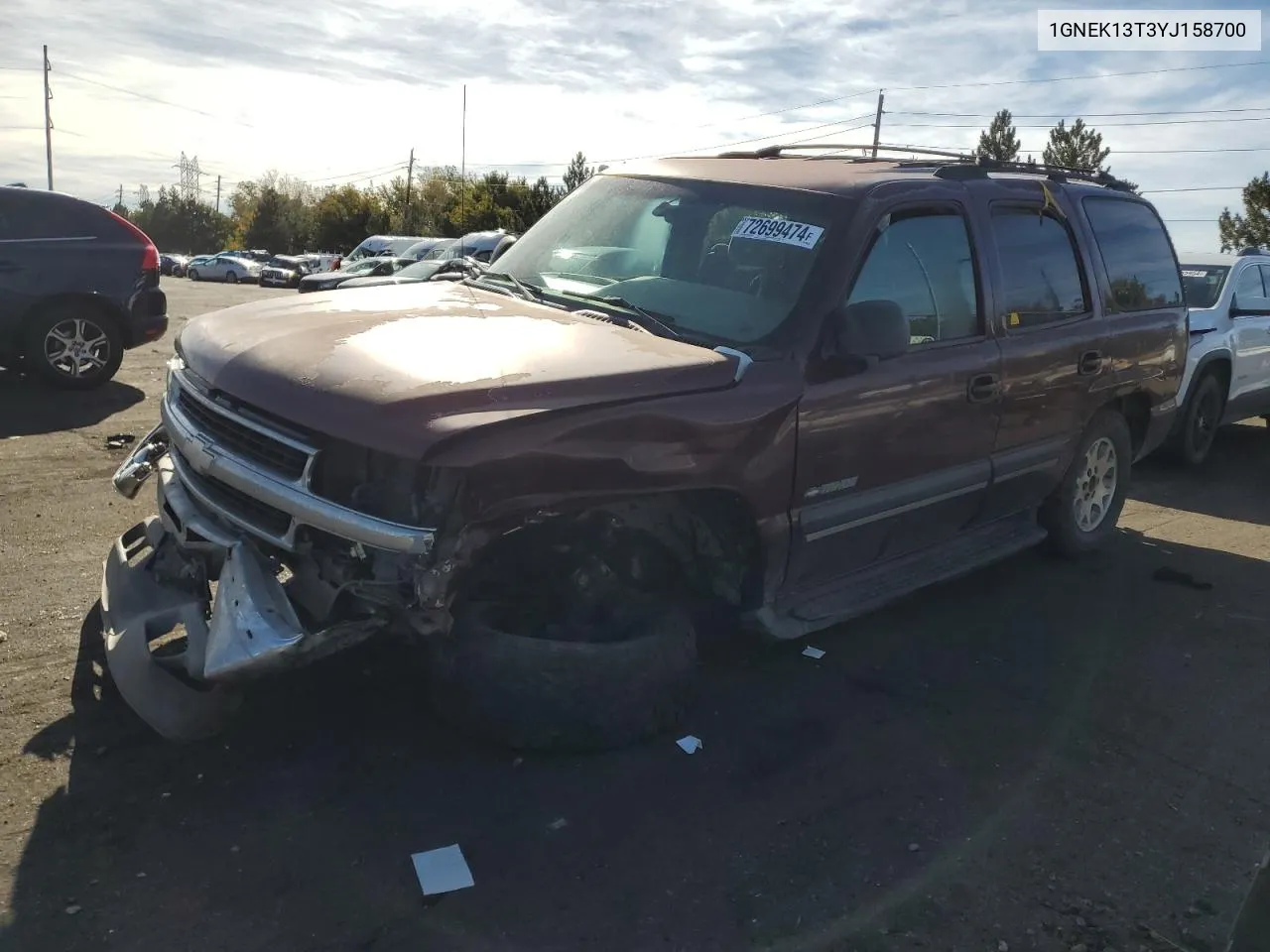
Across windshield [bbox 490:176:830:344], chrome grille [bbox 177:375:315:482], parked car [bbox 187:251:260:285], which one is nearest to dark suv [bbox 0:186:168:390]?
windshield [bbox 490:176:830:344]

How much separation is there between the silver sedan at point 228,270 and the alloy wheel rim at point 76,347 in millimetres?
43596

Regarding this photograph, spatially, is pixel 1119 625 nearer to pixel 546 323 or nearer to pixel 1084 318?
pixel 1084 318

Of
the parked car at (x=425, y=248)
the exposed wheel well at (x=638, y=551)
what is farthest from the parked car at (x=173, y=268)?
the exposed wheel well at (x=638, y=551)

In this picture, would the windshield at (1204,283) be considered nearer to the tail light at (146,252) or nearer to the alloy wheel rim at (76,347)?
the tail light at (146,252)

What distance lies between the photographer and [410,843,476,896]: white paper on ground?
9.30 ft

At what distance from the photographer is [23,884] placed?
2703 millimetres

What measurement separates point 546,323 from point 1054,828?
236 cm

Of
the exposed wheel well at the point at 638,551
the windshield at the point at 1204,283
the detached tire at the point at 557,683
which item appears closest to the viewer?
the detached tire at the point at 557,683

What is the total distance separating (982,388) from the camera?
4492 mm

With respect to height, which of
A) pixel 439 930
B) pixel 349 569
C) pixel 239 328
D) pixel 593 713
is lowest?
pixel 439 930

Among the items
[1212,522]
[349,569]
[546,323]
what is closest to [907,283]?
[546,323]

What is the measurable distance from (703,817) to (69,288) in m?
7.78

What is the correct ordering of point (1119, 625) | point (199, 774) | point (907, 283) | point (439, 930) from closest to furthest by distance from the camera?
point (439, 930), point (199, 774), point (907, 283), point (1119, 625)

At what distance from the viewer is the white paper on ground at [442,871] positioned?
2834mm
